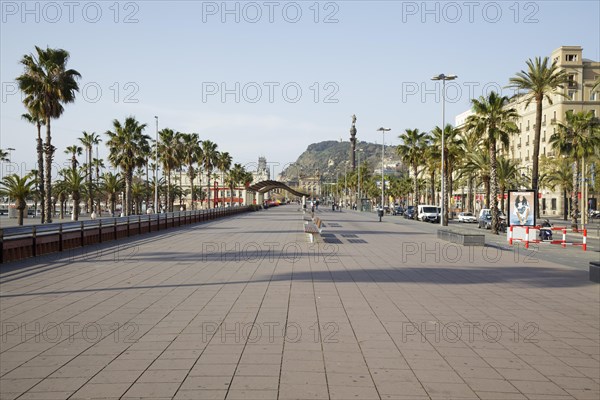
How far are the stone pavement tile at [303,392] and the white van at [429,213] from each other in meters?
52.1

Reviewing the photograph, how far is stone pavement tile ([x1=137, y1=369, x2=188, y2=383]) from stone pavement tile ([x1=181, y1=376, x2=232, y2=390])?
0.11 metres

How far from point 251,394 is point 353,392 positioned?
1.00 m

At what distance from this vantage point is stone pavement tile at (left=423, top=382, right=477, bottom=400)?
5.61 meters

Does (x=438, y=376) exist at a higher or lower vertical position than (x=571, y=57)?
lower

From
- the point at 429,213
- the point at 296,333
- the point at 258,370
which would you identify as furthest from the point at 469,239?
the point at 429,213

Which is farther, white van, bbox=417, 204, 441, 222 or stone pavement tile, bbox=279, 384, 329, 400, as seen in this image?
white van, bbox=417, 204, 441, 222

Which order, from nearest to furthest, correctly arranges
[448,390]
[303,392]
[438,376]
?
1. [303,392]
2. [448,390]
3. [438,376]

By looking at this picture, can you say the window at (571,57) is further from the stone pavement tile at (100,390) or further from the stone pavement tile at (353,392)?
the stone pavement tile at (100,390)

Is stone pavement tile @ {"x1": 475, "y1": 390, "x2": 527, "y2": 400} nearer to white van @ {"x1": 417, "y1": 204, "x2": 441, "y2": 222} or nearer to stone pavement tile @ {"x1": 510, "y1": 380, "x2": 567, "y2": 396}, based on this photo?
stone pavement tile @ {"x1": 510, "y1": 380, "x2": 567, "y2": 396}

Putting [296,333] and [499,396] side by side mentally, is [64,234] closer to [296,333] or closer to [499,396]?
[296,333]

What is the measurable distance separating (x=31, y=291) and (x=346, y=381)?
26.9 ft

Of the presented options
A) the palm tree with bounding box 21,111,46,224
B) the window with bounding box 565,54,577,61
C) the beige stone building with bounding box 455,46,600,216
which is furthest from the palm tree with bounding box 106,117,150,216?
the window with bounding box 565,54,577,61

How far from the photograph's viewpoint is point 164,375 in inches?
240

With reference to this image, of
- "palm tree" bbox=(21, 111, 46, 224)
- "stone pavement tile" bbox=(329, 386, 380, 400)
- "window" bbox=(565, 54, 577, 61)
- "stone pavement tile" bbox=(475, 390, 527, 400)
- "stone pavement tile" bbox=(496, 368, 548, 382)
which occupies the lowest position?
"stone pavement tile" bbox=(496, 368, 548, 382)
